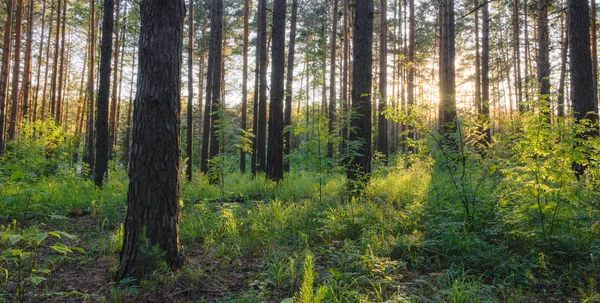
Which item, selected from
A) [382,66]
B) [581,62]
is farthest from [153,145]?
[382,66]

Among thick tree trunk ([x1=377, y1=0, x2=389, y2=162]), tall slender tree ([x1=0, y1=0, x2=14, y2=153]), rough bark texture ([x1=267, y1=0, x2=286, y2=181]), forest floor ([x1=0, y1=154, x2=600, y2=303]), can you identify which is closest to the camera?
forest floor ([x1=0, y1=154, x2=600, y2=303])

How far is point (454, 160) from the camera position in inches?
190

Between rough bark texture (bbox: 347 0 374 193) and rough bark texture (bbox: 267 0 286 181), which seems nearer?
rough bark texture (bbox: 347 0 374 193)

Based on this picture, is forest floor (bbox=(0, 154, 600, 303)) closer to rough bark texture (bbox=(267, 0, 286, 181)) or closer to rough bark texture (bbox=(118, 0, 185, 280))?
rough bark texture (bbox=(118, 0, 185, 280))

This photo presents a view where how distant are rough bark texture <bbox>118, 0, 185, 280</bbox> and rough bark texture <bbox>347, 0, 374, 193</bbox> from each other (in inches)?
170

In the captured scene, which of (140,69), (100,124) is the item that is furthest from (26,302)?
(100,124)

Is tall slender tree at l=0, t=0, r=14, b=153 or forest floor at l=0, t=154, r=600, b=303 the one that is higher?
tall slender tree at l=0, t=0, r=14, b=153

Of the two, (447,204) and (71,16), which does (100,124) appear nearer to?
(447,204)

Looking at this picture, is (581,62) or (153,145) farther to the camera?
(581,62)

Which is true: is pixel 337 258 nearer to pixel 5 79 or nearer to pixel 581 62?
pixel 581 62

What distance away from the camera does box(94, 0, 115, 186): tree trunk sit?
878 centimetres

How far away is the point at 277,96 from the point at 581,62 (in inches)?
285

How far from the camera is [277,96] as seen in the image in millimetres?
9172

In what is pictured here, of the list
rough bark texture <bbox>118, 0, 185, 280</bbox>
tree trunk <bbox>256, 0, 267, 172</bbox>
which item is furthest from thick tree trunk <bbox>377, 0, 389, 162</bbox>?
rough bark texture <bbox>118, 0, 185, 280</bbox>
